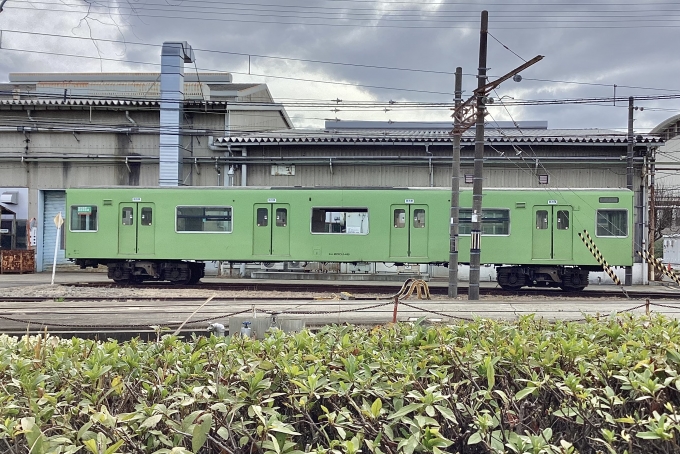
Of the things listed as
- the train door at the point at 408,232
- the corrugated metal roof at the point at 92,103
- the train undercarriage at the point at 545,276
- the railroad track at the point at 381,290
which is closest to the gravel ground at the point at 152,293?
the railroad track at the point at 381,290

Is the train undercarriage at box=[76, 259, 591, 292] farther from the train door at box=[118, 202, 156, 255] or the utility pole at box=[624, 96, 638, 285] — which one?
the utility pole at box=[624, 96, 638, 285]

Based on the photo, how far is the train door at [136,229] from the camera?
1905 cm

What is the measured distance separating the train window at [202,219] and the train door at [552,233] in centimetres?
1019

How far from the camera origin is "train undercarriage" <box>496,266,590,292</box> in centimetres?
1850

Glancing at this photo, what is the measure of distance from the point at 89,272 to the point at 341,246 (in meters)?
13.8

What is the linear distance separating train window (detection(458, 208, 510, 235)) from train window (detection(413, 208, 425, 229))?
1197 mm

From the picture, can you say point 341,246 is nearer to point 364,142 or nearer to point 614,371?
point 364,142

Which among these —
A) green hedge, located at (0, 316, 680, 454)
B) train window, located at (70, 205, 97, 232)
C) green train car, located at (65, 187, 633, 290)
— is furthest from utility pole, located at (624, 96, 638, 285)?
green hedge, located at (0, 316, 680, 454)

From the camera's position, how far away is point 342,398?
2852 millimetres

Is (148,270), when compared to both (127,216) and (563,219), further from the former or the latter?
(563,219)

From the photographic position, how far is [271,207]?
1884 cm

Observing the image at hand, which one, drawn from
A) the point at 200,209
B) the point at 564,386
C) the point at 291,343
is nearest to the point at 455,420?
the point at 564,386

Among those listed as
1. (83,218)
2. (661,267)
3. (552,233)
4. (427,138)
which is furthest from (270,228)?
(661,267)

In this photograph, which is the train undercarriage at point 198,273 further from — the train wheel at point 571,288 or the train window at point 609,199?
the train window at point 609,199
